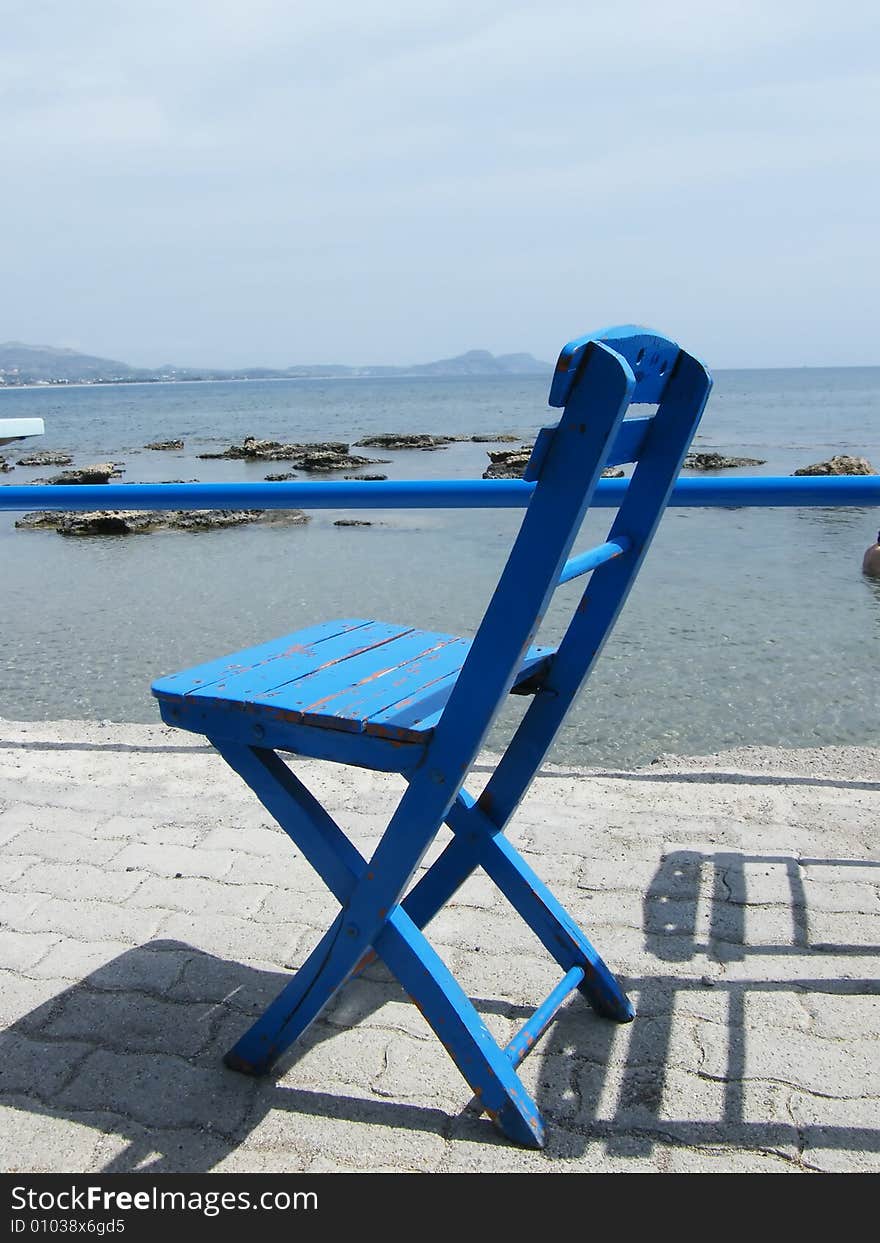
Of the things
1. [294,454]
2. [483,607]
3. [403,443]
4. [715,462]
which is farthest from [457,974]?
[403,443]

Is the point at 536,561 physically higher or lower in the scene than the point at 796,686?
higher

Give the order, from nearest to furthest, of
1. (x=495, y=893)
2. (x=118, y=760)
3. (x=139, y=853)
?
(x=495, y=893) → (x=139, y=853) → (x=118, y=760)

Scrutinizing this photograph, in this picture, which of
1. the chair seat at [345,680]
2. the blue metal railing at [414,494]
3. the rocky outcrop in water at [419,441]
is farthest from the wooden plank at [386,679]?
the rocky outcrop in water at [419,441]

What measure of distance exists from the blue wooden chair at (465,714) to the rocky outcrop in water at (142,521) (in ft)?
46.2

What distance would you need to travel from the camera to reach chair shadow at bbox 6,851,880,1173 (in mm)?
1875

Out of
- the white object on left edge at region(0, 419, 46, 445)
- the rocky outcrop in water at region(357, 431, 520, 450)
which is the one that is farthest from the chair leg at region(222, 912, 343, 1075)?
the rocky outcrop in water at region(357, 431, 520, 450)

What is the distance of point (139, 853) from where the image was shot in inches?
118

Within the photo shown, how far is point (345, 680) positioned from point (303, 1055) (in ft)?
2.54

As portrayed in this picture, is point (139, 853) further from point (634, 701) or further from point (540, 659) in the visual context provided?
point (634, 701)

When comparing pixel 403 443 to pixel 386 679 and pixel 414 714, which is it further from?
pixel 414 714

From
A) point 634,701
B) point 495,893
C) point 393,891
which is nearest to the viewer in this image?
point 393,891

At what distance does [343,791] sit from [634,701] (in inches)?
132

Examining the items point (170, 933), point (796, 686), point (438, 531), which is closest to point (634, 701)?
point (796, 686)

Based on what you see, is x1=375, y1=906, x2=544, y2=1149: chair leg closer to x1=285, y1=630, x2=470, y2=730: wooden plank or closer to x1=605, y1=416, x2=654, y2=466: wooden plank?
x1=285, y1=630, x2=470, y2=730: wooden plank
